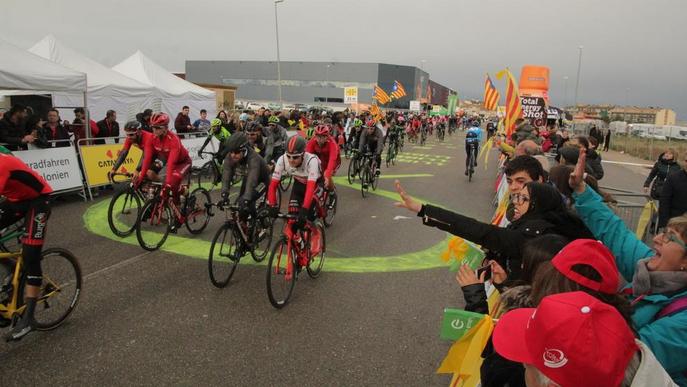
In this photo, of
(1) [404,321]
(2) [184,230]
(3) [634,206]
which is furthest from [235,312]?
(3) [634,206]

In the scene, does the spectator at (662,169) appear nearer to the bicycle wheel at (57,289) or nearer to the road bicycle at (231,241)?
the road bicycle at (231,241)

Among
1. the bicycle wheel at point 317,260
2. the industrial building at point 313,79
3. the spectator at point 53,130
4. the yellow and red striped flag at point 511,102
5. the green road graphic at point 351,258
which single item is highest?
the industrial building at point 313,79

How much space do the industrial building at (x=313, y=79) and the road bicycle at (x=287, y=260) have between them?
89547 mm

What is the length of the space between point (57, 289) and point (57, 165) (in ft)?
20.6

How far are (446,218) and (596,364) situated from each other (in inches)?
75.1

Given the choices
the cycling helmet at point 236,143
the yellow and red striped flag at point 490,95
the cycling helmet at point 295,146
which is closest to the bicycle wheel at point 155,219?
the cycling helmet at point 236,143

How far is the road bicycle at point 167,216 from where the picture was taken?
23.0 feet

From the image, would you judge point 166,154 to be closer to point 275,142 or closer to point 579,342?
point 275,142

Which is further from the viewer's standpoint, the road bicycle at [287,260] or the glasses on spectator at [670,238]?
the road bicycle at [287,260]

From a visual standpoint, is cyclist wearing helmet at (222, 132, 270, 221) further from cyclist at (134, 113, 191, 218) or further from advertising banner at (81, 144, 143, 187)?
advertising banner at (81, 144, 143, 187)

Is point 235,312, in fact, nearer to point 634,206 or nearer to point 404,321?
point 404,321

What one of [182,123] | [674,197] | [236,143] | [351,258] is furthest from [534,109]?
[236,143]

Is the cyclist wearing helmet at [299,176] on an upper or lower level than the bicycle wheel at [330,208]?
upper

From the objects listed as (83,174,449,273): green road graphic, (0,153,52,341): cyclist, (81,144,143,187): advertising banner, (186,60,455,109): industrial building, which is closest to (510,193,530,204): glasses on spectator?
(83,174,449,273): green road graphic
